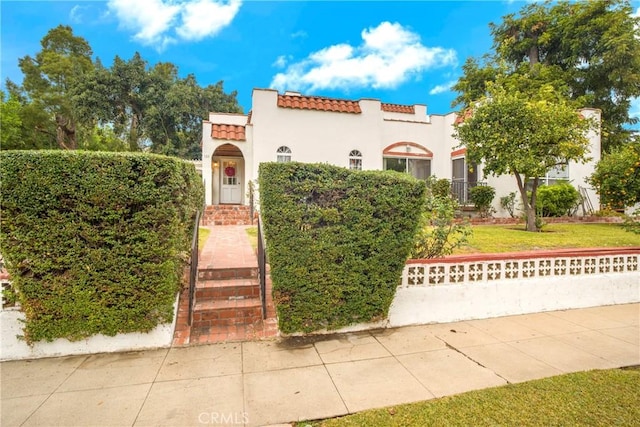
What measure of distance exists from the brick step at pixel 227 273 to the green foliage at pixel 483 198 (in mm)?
11303

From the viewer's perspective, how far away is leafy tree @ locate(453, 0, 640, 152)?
16.5 meters

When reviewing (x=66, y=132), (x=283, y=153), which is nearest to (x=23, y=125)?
(x=66, y=132)

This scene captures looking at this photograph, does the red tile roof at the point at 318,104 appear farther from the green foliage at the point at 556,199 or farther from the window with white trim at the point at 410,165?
the green foliage at the point at 556,199

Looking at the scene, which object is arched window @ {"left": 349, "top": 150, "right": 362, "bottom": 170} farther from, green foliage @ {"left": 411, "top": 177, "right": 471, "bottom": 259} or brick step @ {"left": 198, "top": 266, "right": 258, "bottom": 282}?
brick step @ {"left": 198, "top": 266, "right": 258, "bottom": 282}

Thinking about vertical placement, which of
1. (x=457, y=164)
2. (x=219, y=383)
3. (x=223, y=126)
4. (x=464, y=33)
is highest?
(x=464, y=33)

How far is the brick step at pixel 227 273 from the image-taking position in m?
A: 5.14

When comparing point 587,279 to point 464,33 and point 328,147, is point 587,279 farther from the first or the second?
point 464,33

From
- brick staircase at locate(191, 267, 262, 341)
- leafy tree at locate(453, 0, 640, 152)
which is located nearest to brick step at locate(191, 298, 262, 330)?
brick staircase at locate(191, 267, 262, 341)

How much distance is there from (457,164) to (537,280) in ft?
36.3

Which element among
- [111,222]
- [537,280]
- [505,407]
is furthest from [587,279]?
[111,222]

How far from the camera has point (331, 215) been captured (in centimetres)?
413

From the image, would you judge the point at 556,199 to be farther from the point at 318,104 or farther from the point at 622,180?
the point at 318,104

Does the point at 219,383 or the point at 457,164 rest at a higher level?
the point at 457,164

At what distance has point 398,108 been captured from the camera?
60.5 ft
